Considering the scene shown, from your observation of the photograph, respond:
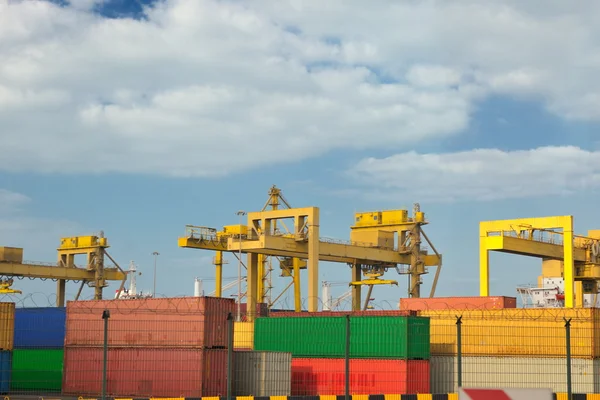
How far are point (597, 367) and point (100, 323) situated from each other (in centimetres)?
2139

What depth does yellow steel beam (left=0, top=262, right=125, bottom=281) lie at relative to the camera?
83.2 metres

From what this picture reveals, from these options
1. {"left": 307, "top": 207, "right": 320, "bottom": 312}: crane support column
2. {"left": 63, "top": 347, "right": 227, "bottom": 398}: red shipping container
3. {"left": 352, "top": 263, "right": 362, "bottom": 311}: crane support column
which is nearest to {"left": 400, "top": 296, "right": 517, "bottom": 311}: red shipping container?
{"left": 307, "top": 207, "right": 320, "bottom": 312}: crane support column

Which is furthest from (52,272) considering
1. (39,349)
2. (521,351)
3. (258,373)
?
(521,351)

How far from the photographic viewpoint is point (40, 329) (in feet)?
142

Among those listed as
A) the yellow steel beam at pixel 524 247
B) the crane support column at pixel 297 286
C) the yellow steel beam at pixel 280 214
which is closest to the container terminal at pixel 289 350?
A: the yellow steel beam at pixel 524 247

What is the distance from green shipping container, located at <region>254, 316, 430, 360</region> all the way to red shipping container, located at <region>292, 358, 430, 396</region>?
311 mm

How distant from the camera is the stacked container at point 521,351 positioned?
115 ft

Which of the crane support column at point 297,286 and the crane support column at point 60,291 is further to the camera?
the crane support column at point 60,291

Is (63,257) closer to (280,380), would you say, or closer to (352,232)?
(352,232)

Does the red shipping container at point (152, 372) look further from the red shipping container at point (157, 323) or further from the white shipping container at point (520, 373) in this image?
the white shipping container at point (520, 373)

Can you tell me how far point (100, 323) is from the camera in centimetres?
3484

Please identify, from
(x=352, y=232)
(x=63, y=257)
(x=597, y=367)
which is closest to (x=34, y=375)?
(x=597, y=367)

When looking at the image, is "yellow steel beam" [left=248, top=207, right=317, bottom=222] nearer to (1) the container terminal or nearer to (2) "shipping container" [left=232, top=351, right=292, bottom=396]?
(1) the container terminal

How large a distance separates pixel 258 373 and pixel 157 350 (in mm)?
4184
